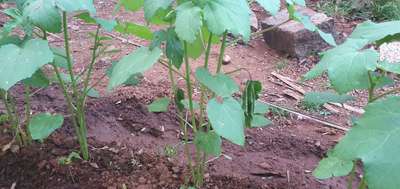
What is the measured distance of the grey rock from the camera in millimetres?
3676

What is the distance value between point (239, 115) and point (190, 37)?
0.34 metres

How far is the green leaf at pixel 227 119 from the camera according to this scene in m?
1.58

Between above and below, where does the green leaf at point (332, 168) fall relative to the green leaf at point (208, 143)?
below

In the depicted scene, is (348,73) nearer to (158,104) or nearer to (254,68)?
(158,104)

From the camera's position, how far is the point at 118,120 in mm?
2635

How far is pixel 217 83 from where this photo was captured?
1675 mm

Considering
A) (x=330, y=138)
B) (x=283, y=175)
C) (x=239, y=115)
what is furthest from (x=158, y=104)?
(x=330, y=138)

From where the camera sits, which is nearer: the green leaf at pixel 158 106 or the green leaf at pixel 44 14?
the green leaf at pixel 44 14

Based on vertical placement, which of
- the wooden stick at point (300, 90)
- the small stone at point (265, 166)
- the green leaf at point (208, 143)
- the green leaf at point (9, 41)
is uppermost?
the green leaf at point (9, 41)

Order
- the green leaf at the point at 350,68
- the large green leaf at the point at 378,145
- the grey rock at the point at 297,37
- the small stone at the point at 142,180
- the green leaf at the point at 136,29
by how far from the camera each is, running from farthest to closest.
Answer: the grey rock at the point at 297,37, the small stone at the point at 142,180, the green leaf at the point at 136,29, the green leaf at the point at 350,68, the large green leaf at the point at 378,145

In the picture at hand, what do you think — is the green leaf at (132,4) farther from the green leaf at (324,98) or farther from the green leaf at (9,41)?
the green leaf at (324,98)

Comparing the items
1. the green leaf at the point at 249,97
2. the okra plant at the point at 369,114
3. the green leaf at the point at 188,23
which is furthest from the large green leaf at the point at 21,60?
the okra plant at the point at 369,114

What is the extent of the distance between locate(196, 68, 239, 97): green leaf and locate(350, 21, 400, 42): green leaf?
42cm

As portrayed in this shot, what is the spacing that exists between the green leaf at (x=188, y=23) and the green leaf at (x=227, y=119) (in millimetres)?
274
